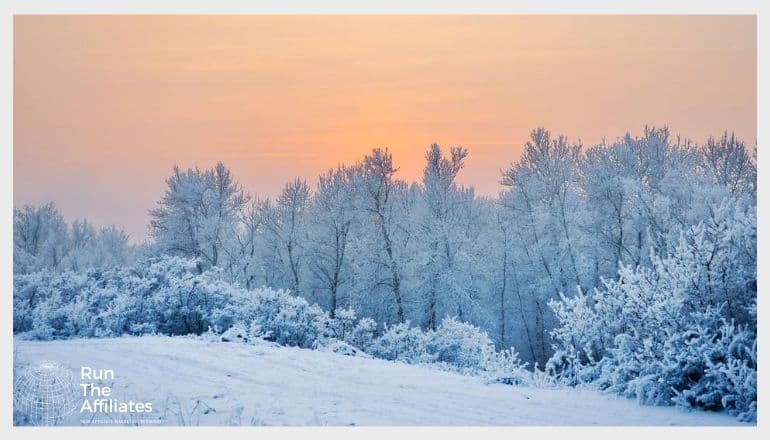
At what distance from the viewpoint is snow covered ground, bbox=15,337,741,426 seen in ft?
29.7

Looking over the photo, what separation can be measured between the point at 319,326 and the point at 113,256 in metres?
19.6

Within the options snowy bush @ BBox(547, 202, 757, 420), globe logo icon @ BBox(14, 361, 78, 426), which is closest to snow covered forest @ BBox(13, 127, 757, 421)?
snowy bush @ BBox(547, 202, 757, 420)

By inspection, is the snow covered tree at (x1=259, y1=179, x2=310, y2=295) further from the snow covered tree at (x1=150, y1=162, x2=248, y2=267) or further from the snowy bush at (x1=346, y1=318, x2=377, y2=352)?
the snowy bush at (x1=346, y1=318, x2=377, y2=352)

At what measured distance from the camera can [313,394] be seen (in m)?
9.85

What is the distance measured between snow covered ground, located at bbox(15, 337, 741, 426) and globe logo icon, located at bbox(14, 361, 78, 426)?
0.20 metres

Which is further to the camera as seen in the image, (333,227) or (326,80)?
(333,227)

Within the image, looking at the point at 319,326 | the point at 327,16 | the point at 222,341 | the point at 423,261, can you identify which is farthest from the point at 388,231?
the point at 327,16

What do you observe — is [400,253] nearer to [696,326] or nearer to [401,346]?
[401,346]

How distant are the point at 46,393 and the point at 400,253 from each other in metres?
18.0

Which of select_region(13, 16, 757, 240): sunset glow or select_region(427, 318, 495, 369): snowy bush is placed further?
select_region(427, 318, 495, 369): snowy bush

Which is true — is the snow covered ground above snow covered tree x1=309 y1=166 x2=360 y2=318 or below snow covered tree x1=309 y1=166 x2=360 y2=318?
below

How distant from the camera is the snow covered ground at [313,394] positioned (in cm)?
905

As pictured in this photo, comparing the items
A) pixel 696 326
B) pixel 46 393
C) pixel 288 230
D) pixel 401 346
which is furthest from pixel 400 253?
pixel 46 393

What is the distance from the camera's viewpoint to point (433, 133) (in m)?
15.7
